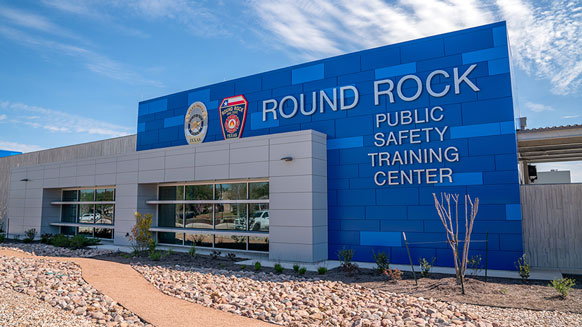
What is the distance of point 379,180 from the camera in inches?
503

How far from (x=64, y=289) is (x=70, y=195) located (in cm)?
1567

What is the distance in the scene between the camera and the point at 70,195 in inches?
869

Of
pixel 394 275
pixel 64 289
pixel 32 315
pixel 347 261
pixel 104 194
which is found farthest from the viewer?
pixel 104 194

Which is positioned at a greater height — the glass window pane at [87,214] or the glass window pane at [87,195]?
the glass window pane at [87,195]

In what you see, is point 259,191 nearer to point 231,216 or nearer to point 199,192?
point 231,216

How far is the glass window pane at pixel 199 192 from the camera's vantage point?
16.0 metres

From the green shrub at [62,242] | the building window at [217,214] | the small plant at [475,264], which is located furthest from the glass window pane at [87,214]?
the small plant at [475,264]

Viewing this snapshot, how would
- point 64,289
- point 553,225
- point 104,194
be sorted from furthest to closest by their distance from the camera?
point 104,194
point 553,225
point 64,289

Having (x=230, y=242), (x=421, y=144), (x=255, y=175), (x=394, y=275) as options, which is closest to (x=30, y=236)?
(x=230, y=242)

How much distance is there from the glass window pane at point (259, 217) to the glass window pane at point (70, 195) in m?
12.5

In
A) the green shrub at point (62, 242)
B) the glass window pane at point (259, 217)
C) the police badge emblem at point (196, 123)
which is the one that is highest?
the police badge emblem at point (196, 123)

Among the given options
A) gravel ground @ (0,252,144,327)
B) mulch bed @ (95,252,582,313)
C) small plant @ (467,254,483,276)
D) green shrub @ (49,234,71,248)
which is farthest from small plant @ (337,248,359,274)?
green shrub @ (49,234,71,248)

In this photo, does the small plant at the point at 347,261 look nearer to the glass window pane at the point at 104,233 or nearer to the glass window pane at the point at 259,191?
the glass window pane at the point at 259,191

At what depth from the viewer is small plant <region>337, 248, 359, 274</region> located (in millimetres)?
10599
